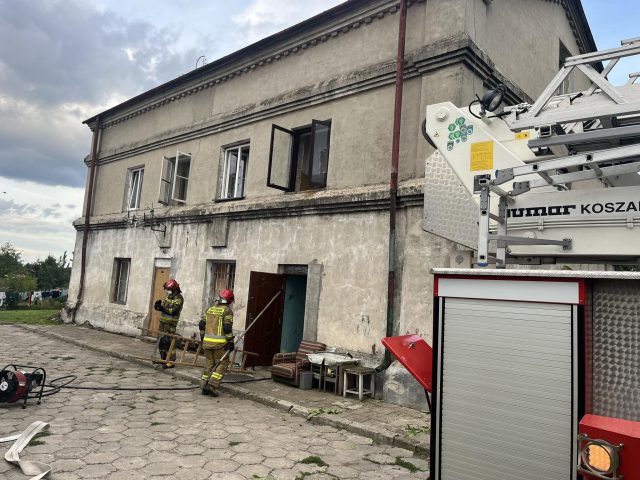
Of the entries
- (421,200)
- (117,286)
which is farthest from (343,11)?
(117,286)

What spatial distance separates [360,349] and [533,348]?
17.8 feet

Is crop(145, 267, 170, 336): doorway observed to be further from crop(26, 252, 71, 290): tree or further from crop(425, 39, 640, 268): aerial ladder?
crop(26, 252, 71, 290): tree

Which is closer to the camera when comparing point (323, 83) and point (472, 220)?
point (472, 220)

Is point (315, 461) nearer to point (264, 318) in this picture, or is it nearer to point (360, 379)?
point (360, 379)

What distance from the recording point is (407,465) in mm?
4965

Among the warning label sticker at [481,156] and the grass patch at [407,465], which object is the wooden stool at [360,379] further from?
the warning label sticker at [481,156]

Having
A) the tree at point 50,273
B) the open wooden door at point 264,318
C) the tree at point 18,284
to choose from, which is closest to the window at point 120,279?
the open wooden door at point 264,318

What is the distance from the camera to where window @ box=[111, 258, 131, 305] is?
15.1 metres

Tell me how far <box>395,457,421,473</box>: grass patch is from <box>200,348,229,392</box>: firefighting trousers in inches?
140

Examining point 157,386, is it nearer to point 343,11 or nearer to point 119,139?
point 343,11

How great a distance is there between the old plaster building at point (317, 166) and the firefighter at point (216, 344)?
1.54 metres

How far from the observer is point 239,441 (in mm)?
5422

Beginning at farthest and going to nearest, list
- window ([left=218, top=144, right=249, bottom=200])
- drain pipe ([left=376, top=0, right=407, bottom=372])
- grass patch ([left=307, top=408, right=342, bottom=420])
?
window ([left=218, top=144, right=249, bottom=200]), drain pipe ([left=376, top=0, right=407, bottom=372]), grass patch ([left=307, top=408, right=342, bottom=420])

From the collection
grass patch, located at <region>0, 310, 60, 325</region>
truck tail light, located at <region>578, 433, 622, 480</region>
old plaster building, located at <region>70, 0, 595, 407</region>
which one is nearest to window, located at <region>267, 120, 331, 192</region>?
old plaster building, located at <region>70, 0, 595, 407</region>
